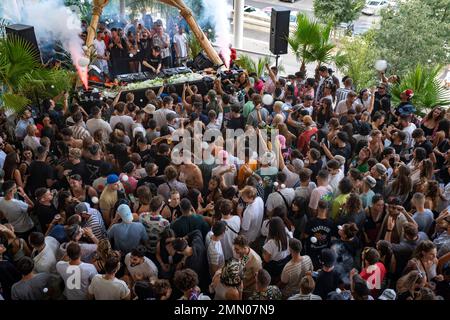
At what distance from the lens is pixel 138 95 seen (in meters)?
9.62

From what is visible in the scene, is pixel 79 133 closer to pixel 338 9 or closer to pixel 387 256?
pixel 387 256

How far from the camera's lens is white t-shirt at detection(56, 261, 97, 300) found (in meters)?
4.25

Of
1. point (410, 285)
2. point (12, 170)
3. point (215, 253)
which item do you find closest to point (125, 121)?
point (12, 170)

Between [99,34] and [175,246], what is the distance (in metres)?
8.01

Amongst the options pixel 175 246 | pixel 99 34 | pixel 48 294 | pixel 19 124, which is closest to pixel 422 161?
pixel 175 246

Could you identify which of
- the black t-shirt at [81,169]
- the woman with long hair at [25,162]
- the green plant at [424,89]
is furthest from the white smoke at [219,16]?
the black t-shirt at [81,169]

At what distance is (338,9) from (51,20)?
8.43 meters

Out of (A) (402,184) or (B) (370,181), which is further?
(A) (402,184)

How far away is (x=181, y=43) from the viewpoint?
1165 centimetres

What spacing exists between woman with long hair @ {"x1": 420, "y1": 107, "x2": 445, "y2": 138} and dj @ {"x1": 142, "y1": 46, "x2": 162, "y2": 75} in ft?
19.9

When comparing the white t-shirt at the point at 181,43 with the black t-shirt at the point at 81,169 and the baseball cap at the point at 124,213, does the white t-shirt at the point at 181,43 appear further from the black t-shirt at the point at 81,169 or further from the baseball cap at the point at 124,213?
the baseball cap at the point at 124,213

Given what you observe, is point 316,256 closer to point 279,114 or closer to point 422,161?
point 422,161

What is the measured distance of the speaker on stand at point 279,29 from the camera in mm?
11039

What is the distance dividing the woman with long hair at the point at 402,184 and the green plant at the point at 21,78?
5646mm
